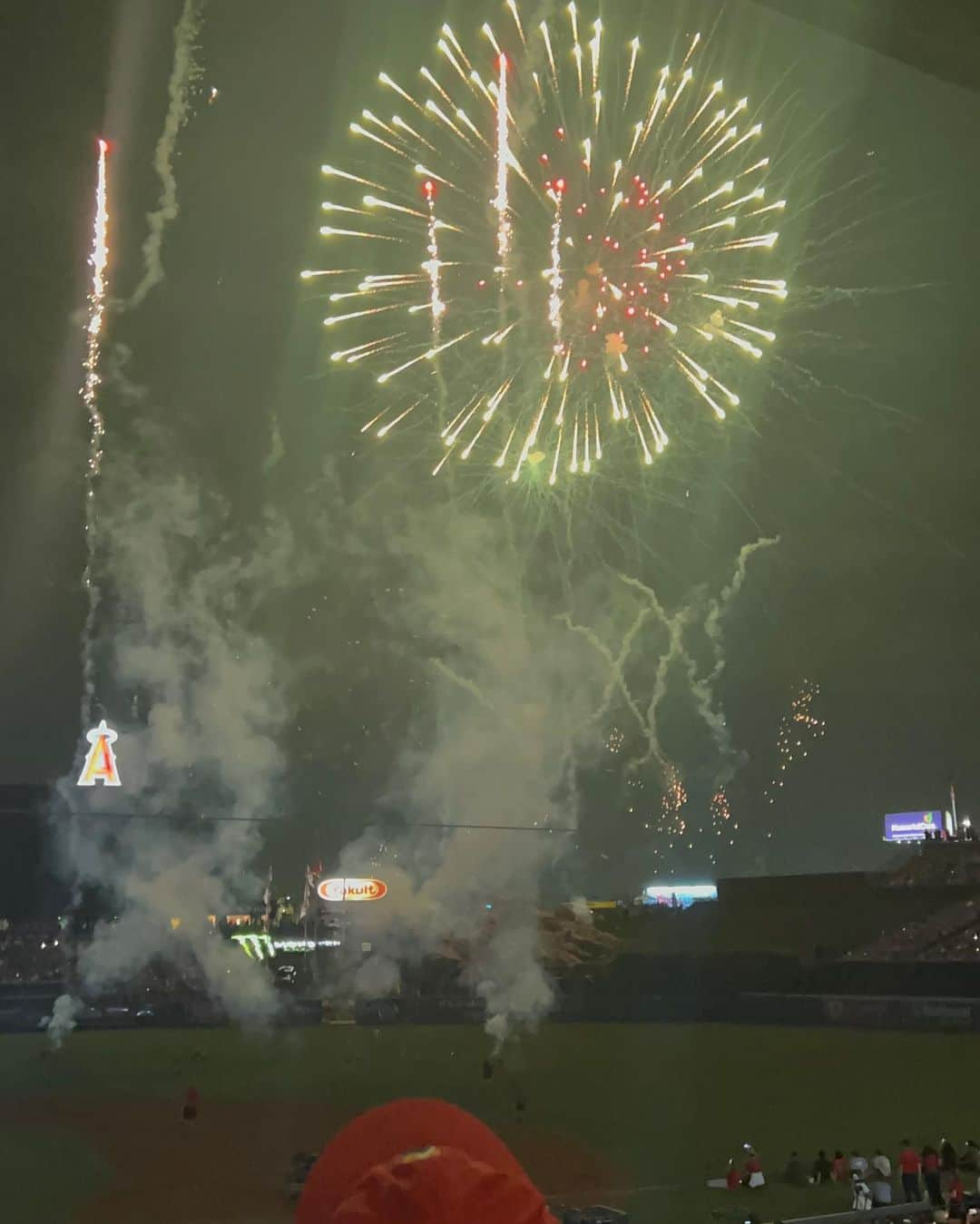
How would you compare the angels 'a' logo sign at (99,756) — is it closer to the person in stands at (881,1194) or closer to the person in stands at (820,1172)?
the person in stands at (820,1172)

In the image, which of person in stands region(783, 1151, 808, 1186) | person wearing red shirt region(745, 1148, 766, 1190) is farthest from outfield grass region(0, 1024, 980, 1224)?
person in stands region(783, 1151, 808, 1186)

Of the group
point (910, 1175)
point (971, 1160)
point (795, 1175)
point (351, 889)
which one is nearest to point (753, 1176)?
point (795, 1175)

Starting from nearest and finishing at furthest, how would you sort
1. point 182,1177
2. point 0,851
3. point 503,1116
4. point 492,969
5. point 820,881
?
point 182,1177 → point 503,1116 → point 492,969 → point 0,851 → point 820,881

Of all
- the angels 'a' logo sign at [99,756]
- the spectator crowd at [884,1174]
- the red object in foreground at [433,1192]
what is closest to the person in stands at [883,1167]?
the spectator crowd at [884,1174]

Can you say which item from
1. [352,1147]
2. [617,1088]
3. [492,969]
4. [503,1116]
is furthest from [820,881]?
[352,1147]

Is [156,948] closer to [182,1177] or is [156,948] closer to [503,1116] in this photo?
[503,1116]

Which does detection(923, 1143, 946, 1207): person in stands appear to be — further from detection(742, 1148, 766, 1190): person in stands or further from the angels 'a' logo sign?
the angels 'a' logo sign
